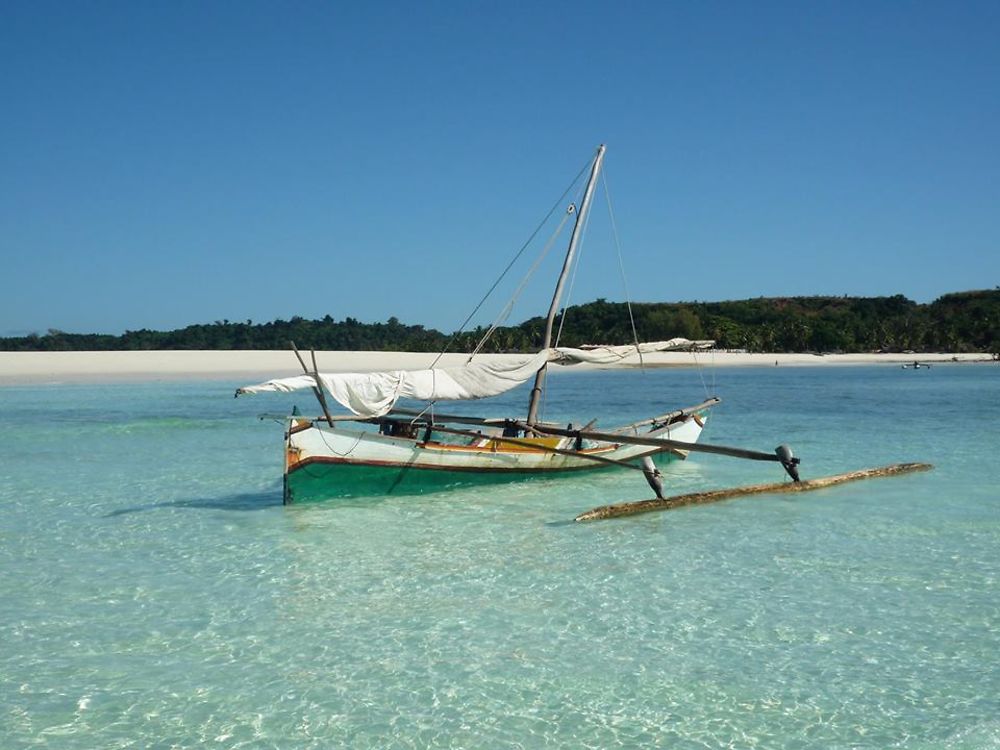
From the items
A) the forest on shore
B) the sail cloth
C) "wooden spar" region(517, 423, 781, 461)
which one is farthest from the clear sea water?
the forest on shore

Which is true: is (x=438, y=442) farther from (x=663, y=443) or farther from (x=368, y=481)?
(x=663, y=443)

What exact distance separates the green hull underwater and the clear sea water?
225 millimetres

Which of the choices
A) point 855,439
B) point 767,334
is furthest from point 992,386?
point 767,334

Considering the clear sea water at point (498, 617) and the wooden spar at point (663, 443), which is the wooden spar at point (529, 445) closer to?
the wooden spar at point (663, 443)

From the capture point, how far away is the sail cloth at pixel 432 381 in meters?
12.4

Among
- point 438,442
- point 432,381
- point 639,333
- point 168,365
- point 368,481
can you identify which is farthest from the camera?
point 639,333

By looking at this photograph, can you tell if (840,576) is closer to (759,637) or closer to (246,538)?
(759,637)

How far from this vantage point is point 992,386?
4938 centimetres

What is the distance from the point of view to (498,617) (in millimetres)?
8094

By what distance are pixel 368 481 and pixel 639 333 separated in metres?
106

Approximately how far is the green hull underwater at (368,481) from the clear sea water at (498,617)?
225mm

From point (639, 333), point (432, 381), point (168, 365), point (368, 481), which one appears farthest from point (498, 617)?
point (639, 333)

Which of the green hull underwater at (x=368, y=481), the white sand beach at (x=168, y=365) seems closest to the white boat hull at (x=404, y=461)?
the green hull underwater at (x=368, y=481)

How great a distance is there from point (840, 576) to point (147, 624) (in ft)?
22.6
